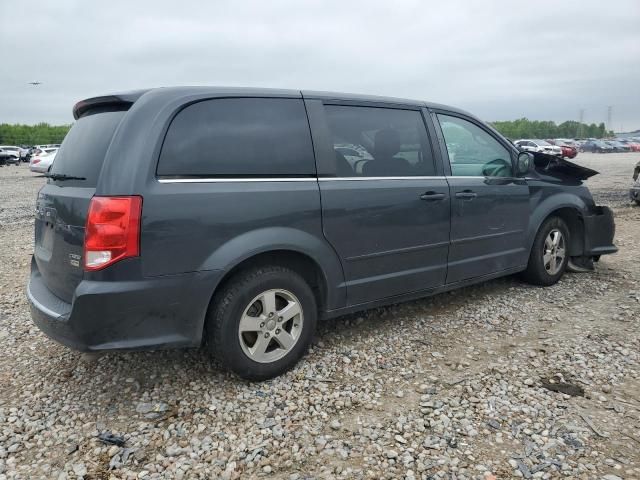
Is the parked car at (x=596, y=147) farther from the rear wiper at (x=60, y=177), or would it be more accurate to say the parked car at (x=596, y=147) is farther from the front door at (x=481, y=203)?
the rear wiper at (x=60, y=177)

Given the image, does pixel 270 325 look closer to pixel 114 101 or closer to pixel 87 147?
pixel 87 147

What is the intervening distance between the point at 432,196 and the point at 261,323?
1.69 metres

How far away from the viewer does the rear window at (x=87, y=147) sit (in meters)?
2.90

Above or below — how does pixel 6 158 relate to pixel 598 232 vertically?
above

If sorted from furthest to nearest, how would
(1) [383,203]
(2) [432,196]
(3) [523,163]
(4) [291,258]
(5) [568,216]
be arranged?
(5) [568,216] < (3) [523,163] < (2) [432,196] < (1) [383,203] < (4) [291,258]

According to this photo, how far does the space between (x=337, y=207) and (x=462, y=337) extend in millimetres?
1523

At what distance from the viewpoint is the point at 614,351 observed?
365 cm

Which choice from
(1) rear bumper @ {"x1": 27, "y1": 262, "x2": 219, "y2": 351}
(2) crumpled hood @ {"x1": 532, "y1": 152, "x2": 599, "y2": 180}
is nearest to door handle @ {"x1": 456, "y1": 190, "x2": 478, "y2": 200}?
(2) crumpled hood @ {"x1": 532, "y1": 152, "x2": 599, "y2": 180}

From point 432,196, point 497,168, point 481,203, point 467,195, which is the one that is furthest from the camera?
point 497,168

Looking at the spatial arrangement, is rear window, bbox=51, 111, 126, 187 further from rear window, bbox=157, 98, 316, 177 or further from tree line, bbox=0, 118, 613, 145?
tree line, bbox=0, 118, 613, 145

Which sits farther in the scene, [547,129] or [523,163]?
[547,129]

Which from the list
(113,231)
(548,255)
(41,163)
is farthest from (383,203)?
(41,163)

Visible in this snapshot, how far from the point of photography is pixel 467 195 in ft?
13.6

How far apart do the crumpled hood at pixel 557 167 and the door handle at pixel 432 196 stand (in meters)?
1.71
